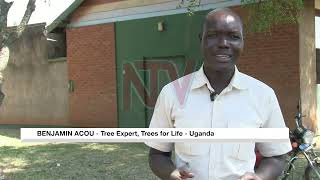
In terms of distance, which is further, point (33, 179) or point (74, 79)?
point (74, 79)

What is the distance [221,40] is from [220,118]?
33 centimetres

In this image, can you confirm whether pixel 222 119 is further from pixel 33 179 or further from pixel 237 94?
pixel 33 179

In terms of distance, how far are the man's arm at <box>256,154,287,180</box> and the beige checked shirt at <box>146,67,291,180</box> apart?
3 centimetres

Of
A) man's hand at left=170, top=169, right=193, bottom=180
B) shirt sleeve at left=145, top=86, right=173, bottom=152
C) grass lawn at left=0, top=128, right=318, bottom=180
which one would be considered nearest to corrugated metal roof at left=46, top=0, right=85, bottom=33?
grass lawn at left=0, top=128, right=318, bottom=180

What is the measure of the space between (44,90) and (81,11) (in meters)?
3.10

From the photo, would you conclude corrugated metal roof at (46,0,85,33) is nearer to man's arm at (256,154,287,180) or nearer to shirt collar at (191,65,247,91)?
shirt collar at (191,65,247,91)

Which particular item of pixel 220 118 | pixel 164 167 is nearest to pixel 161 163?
pixel 164 167

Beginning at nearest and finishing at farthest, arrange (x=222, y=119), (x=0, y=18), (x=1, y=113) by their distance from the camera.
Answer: (x=222, y=119) → (x=0, y=18) → (x=1, y=113)

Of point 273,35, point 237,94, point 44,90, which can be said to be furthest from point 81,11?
point 237,94

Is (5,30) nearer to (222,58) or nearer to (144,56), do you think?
(222,58)

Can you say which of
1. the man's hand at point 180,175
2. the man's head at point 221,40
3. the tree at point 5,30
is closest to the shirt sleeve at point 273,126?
the man's head at point 221,40

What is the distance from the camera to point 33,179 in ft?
26.9

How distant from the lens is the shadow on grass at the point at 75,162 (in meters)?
8.43
